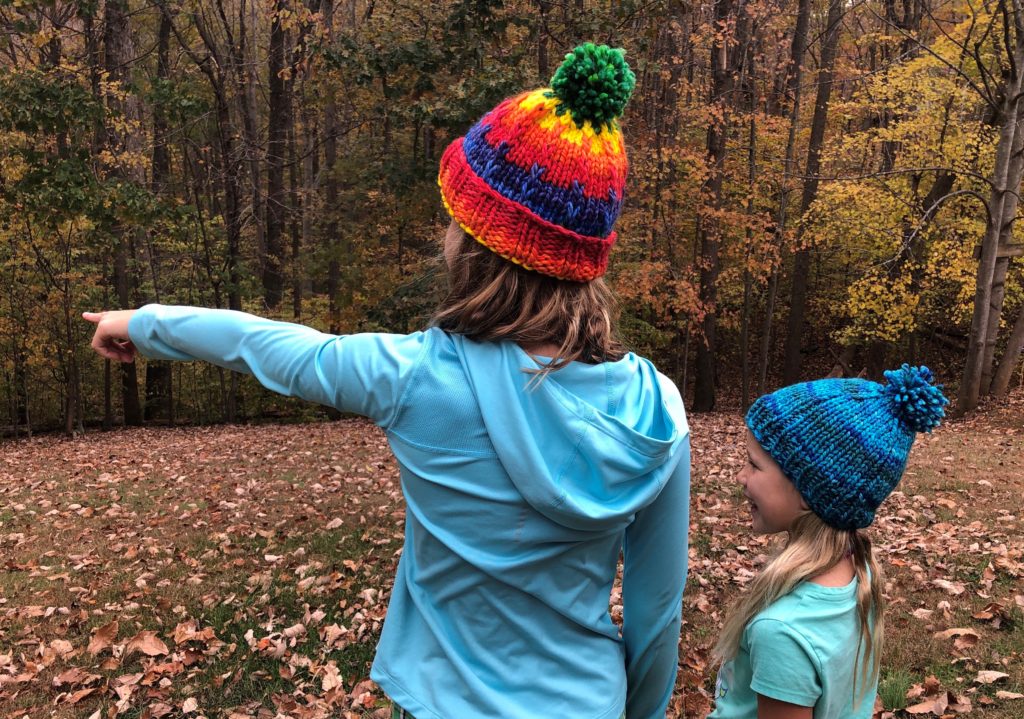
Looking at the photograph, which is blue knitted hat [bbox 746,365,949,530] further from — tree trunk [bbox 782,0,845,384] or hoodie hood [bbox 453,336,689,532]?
tree trunk [bbox 782,0,845,384]

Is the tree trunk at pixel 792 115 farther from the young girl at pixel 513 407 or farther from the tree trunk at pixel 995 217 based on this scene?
the young girl at pixel 513 407

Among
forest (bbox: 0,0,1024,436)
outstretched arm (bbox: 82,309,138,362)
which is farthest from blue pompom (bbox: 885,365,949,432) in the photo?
forest (bbox: 0,0,1024,436)

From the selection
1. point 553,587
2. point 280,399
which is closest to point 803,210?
point 280,399

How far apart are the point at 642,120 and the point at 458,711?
59.1ft

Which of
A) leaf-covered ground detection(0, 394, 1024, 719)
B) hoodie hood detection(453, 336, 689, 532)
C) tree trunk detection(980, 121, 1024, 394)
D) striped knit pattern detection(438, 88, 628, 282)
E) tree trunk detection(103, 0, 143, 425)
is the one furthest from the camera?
tree trunk detection(103, 0, 143, 425)

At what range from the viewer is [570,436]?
1.31 meters

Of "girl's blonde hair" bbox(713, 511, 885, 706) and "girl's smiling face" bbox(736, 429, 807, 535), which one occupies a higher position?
"girl's smiling face" bbox(736, 429, 807, 535)

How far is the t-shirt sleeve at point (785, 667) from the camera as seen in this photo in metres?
1.49

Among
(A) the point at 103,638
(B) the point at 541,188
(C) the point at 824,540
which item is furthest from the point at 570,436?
(A) the point at 103,638

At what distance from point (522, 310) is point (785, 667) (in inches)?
37.5

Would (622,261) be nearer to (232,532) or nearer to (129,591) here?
(232,532)

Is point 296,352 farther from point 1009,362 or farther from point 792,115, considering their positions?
point 792,115

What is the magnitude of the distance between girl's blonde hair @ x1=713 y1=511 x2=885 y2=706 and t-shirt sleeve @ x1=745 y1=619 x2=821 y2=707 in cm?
11

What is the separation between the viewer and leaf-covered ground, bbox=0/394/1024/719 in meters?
4.01
